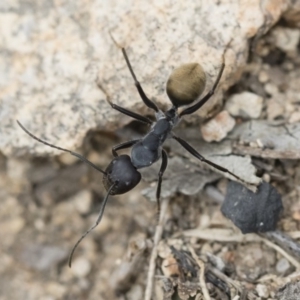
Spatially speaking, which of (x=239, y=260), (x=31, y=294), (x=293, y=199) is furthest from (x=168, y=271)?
(x=31, y=294)

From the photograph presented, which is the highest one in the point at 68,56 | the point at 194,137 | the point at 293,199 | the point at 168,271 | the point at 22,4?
the point at 22,4

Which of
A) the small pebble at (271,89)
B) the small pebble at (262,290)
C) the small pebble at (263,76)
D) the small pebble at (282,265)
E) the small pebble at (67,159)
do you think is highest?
the small pebble at (263,76)

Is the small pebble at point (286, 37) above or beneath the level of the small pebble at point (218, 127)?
above

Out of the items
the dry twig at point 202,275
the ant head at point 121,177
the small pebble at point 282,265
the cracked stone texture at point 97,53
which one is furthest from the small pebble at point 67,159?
the small pebble at point 282,265

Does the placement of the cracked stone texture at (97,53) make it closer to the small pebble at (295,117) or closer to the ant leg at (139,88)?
the ant leg at (139,88)

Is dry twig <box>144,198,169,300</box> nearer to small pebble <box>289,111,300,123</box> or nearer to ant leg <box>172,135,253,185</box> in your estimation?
ant leg <box>172,135,253,185</box>

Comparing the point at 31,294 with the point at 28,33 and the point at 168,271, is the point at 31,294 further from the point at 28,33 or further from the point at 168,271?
the point at 28,33

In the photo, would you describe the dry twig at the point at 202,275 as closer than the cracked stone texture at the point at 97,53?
Yes

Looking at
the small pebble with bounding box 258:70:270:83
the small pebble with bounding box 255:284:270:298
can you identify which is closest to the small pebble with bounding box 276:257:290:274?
the small pebble with bounding box 255:284:270:298
